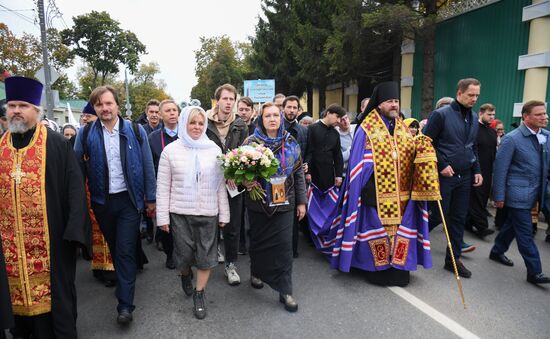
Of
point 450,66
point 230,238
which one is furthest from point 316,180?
point 450,66

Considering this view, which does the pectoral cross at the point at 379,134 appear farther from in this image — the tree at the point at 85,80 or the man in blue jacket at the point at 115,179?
the tree at the point at 85,80

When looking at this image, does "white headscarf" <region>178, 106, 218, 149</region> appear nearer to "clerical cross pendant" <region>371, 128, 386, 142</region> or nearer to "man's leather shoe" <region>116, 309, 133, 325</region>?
"man's leather shoe" <region>116, 309, 133, 325</region>

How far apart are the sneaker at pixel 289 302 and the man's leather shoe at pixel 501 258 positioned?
2.96 meters

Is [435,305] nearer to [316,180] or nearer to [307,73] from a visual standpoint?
[316,180]

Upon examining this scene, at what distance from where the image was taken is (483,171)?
649cm

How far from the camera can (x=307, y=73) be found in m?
18.5

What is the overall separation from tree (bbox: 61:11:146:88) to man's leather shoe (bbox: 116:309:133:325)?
4629 cm

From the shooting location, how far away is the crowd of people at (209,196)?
293 centimetres

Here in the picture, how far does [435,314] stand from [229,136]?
9.43ft

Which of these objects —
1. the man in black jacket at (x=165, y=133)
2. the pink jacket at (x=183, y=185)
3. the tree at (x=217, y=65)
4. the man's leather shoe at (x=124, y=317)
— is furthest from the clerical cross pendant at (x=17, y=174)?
the tree at (x=217, y=65)

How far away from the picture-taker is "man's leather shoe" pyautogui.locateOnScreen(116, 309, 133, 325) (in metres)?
3.39

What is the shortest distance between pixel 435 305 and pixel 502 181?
1.81 meters

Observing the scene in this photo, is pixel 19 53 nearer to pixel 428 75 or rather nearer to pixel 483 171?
pixel 428 75

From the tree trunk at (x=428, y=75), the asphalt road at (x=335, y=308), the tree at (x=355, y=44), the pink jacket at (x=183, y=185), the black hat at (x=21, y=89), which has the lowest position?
the asphalt road at (x=335, y=308)
